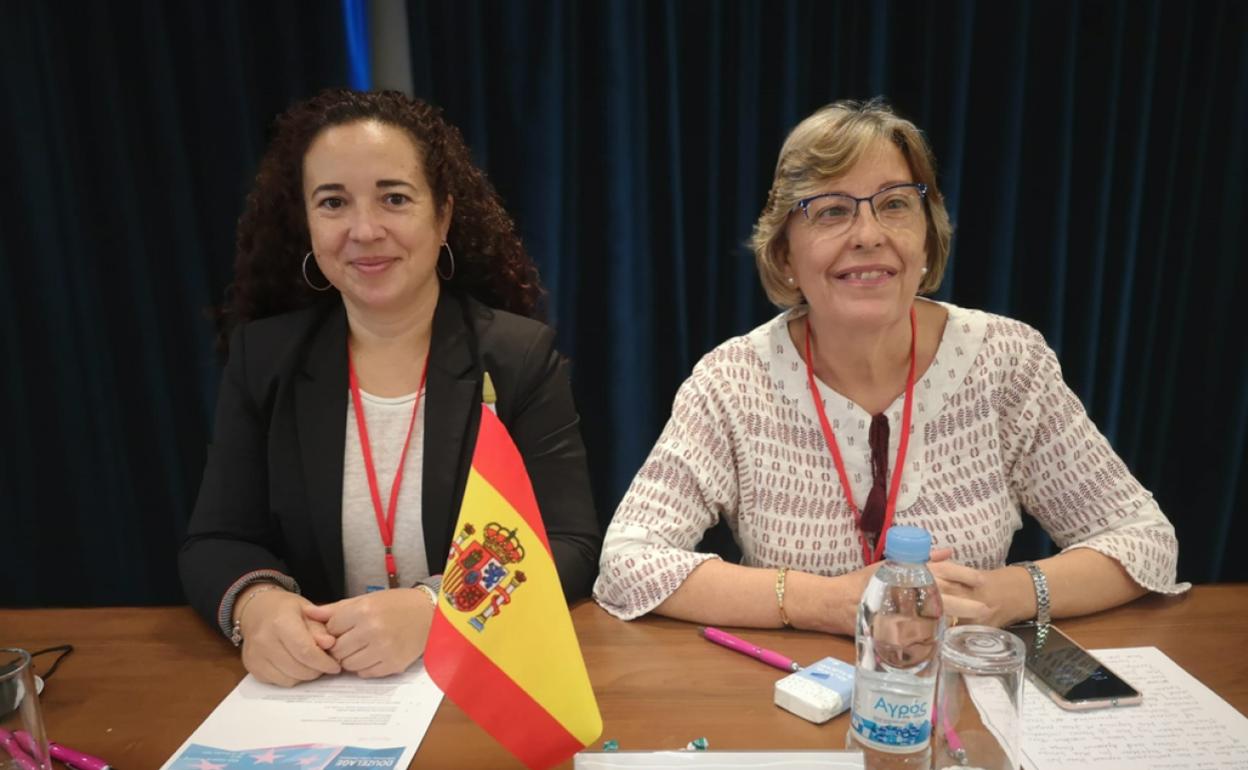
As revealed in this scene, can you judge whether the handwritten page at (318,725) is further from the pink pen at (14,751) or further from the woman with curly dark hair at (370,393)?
the woman with curly dark hair at (370,393)

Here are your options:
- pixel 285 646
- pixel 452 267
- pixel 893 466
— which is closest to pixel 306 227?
pixel 452 267

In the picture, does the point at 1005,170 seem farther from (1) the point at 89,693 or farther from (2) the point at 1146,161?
(1) the point at 89,693

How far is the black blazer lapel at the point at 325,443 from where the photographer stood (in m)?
1.51

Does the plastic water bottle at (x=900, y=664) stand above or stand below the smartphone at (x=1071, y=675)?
above

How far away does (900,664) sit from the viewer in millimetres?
919

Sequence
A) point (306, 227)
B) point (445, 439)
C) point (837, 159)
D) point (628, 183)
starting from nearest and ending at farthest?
point (837, 159)
point (445, 439)
point (306, 227)
point (628, 183)

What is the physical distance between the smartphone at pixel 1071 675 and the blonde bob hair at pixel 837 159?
72cm

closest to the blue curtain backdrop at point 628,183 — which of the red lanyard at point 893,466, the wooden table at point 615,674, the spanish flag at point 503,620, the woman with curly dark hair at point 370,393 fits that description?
the woman with curly dark hair at point 370,393

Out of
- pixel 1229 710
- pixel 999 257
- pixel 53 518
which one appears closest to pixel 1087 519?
pixel 1229 710

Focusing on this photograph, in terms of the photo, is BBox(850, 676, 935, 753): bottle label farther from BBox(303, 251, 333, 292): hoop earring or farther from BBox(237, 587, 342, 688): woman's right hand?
BBox(303, 251, 333, 292): hoop earring

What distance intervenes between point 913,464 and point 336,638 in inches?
39.2

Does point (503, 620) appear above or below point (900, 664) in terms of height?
above

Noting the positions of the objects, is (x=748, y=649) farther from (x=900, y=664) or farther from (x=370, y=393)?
(x=370, y=393)

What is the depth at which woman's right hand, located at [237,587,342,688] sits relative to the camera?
3.63 ft
